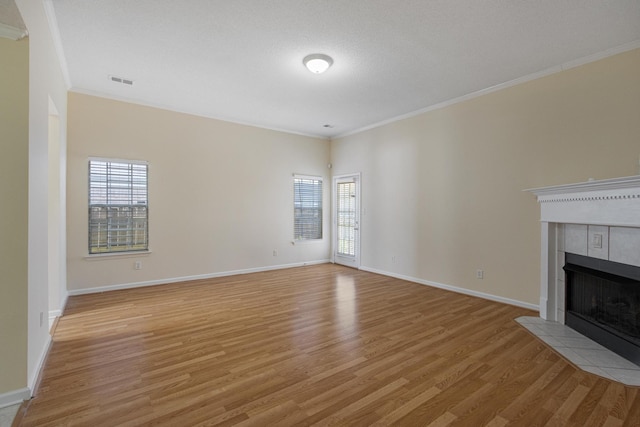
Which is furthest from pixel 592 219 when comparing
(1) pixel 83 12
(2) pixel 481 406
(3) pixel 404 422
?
(1) pixel 83 12

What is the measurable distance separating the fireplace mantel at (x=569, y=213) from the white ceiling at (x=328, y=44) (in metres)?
1.52

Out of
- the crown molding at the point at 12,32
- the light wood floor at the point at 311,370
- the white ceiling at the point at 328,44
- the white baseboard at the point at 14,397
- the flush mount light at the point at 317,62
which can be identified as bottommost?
the light wood floor at the point at 311,370

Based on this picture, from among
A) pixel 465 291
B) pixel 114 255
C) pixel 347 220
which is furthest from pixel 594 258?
pixel 114 255

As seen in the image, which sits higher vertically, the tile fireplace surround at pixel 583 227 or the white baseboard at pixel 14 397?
the tile fireplace surround at pixel 583 227

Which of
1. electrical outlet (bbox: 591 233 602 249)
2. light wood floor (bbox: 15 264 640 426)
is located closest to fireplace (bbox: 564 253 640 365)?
electrical outlet (bbox: 591 233 602 249)

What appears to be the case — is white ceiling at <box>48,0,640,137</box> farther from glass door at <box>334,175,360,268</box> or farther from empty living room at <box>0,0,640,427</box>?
glass door at <box>334,175,360,268</box>

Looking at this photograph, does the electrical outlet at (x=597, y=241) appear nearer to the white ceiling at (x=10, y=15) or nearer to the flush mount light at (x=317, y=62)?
the flush mount light at (x=317, y=62)

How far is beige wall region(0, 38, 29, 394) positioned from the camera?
6.52ft

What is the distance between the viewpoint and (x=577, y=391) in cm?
216

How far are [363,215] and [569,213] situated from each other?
370cm

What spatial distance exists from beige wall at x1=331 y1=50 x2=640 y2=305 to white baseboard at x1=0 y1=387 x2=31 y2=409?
4945 mm

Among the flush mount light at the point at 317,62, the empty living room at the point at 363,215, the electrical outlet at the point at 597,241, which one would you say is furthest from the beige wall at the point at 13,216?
the electrical outlet at the point at 597,241

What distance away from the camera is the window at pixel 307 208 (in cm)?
686

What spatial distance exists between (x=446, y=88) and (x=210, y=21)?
10.5 ft
